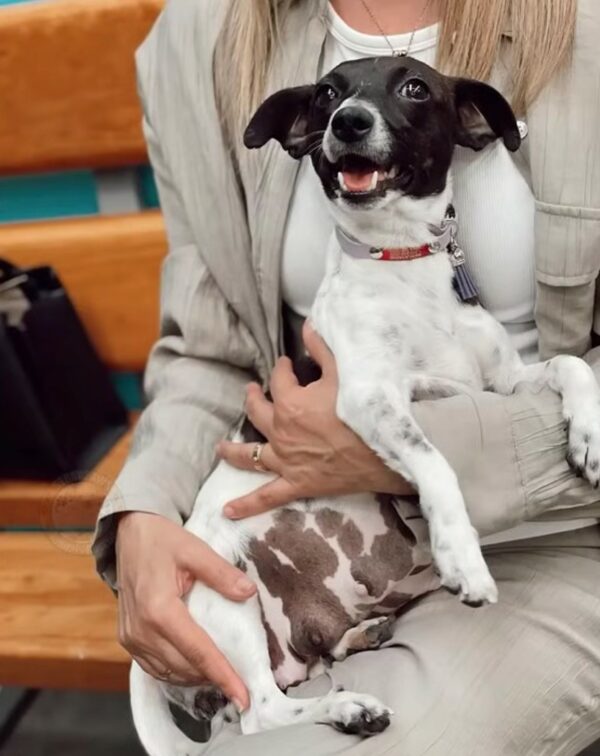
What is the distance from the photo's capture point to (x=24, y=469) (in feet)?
5.71

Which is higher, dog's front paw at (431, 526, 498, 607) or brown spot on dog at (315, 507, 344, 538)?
dog's front paw at (431, 526, 498, 607)

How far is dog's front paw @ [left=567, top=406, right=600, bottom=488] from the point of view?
3.42 ft

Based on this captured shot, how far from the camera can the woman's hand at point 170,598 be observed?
1083mm

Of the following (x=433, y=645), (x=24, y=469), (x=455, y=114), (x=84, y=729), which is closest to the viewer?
(x=433, y=645)

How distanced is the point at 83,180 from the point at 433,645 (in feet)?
4.35

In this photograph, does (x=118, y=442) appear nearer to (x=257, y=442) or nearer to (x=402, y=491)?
(x=257, y=442)

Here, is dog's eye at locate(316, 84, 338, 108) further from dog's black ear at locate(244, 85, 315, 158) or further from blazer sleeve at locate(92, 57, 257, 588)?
blazer sleeve at locate(92, 57, 257, 588)

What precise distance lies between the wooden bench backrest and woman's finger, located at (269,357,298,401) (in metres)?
0.68

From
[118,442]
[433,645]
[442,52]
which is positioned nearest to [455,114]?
[442,52]

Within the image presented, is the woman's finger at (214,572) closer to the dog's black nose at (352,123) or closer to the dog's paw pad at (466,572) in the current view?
the dog's paw pad at (466,572)

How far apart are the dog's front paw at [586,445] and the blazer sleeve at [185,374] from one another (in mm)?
482

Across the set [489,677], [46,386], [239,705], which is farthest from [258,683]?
[46,386]

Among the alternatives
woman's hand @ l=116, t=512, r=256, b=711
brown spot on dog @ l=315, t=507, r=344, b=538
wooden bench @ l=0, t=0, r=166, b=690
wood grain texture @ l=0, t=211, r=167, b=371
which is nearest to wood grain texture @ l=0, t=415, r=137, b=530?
wooden bench @ l=0, t=0, r=166, b=690

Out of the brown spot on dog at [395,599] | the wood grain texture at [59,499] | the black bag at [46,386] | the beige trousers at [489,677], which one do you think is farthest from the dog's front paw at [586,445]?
the black bag at [46,386]
